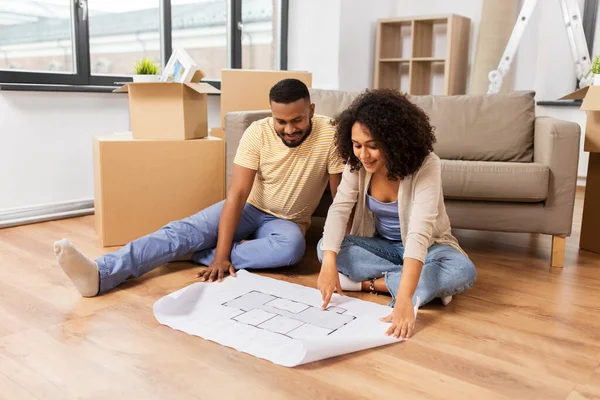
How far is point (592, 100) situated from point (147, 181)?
1741 mm

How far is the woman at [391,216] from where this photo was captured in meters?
1.55

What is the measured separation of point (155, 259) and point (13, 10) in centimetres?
170

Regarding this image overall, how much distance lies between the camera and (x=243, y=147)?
2.00 meters

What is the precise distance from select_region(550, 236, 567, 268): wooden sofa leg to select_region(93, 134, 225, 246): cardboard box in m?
1.39

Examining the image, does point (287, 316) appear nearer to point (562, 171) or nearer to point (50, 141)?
point (562, 171)

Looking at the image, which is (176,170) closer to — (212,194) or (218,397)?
(212,194)

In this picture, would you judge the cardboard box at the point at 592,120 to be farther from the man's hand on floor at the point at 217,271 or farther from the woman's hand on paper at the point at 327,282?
the man's hand on floor at the point at 217,271

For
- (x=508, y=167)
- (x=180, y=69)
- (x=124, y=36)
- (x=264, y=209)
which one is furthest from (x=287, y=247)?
(x=124, y=36)

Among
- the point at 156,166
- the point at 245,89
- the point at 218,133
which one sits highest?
the point at 245,89

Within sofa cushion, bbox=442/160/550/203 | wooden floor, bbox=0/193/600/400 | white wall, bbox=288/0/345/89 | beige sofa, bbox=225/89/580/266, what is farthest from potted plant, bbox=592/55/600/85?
white wall, bbox=288/0/345/89

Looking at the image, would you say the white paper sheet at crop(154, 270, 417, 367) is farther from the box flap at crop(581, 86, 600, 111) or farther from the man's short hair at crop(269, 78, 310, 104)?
the box flap at crop(581, 86, 600, 111)

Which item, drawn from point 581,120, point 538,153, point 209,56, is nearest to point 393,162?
point 538,153

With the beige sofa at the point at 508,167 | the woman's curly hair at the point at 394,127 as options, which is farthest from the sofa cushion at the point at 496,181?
the woman's curly hair at the point at 394,127

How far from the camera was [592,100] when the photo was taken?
2148 millimetres
